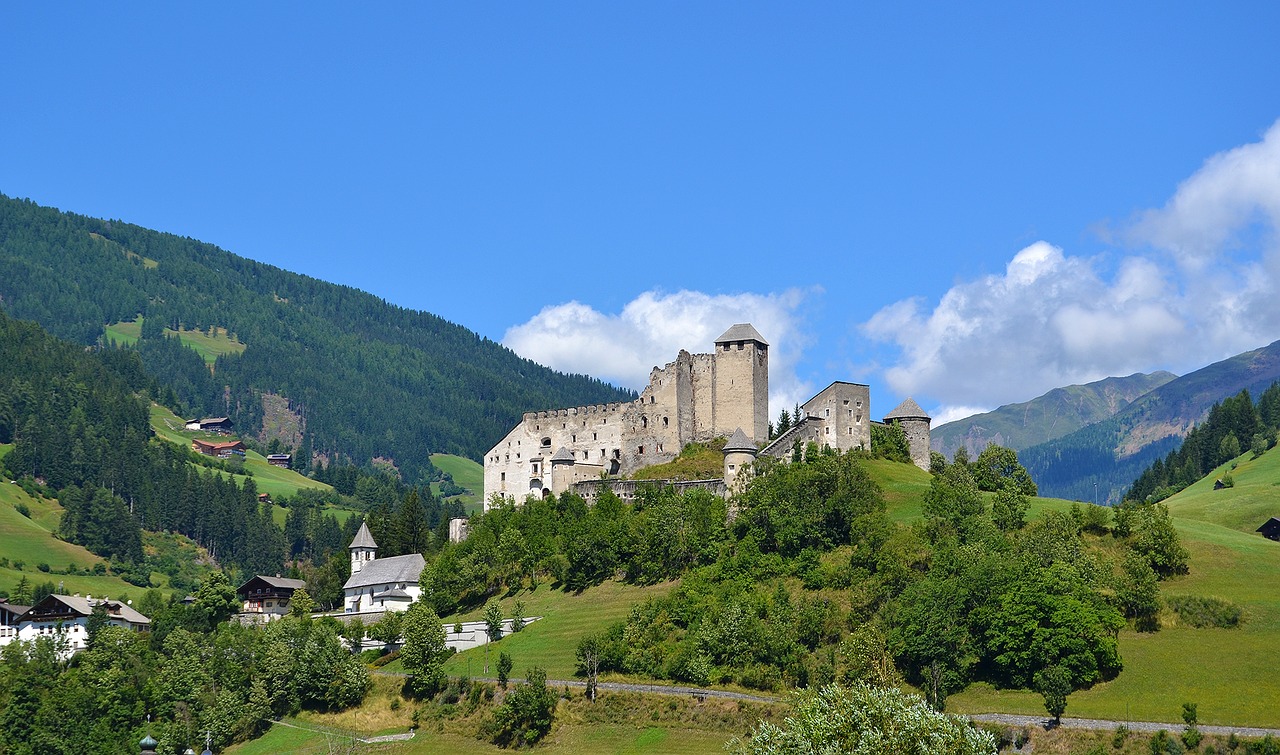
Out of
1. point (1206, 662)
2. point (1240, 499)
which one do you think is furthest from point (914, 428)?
point (1206, 662)

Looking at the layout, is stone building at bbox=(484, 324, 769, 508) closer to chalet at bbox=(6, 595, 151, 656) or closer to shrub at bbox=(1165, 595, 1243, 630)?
chalet at bbox=(6, 595, 151, 656)

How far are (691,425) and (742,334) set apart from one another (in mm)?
8699

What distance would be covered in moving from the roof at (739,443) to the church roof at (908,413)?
12.9 m

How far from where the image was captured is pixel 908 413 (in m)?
121

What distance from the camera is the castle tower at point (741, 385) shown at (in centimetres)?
12188

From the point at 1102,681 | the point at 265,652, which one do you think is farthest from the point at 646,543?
the point at 1102,681

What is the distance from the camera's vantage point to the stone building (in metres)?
123

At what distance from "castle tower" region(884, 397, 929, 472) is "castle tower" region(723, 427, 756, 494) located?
43.6 ft

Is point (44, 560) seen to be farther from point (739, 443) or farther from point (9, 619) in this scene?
point (739, 443)

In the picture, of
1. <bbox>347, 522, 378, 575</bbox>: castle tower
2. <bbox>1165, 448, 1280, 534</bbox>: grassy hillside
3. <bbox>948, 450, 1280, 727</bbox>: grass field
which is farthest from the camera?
<bbox>347, 522, 378, 575</bbox>: castle tower

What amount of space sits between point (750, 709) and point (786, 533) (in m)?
20.7

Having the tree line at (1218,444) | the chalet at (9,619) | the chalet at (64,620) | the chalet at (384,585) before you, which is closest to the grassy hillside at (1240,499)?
the tree line at (1218,444)

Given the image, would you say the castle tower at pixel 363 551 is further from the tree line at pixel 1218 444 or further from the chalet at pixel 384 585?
the tree line at pixel 1218 444

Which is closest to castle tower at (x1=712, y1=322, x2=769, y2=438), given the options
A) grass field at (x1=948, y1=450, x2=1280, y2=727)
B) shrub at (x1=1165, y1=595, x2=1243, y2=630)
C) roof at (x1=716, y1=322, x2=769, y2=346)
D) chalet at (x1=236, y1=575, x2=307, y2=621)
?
roof at (x1=716, y1=322, x2=769, y2=346)
